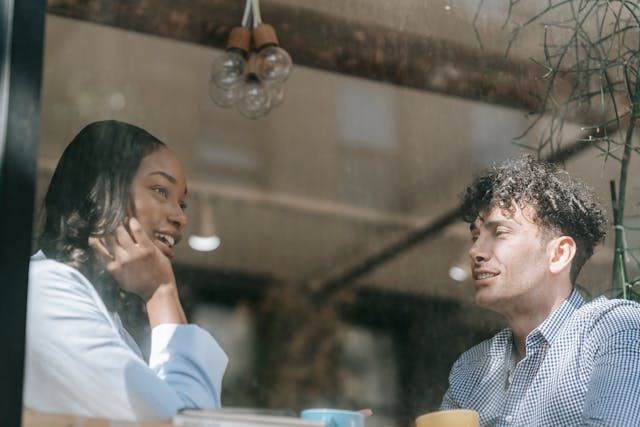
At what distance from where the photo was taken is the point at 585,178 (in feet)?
7.54

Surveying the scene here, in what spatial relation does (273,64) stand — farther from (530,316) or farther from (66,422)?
(66,422)

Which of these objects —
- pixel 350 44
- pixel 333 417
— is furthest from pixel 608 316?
pixel 350 44

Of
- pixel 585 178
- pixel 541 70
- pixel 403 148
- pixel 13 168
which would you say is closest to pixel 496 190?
pixel 585 178

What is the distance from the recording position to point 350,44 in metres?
2.86

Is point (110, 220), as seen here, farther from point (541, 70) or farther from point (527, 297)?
point (541, 70)

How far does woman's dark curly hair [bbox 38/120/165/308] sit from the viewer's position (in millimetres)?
1793

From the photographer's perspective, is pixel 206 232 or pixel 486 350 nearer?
pixel 486 350

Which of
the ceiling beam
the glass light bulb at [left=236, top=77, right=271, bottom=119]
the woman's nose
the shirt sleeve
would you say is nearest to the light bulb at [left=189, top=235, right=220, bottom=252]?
the glass light bulb at [left=236, top=77, right=271, bottom=119]

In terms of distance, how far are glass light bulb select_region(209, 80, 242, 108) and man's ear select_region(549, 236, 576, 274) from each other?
1.10 meters

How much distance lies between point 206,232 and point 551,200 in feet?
6.68

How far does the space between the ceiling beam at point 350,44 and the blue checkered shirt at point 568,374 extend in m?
0.59

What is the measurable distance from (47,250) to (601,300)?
94cm

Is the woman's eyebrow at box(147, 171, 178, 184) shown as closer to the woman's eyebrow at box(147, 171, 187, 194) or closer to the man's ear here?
the woman's eyebrow at box(147, 171, 187, 194)

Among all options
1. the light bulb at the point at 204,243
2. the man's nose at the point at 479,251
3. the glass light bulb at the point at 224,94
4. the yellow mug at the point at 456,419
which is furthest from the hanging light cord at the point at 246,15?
the yellow mug at the point at 456,419
